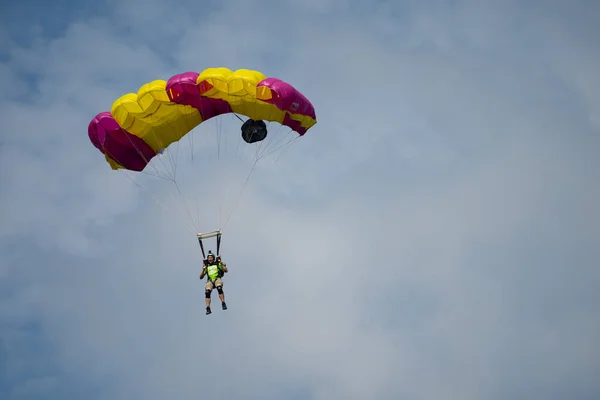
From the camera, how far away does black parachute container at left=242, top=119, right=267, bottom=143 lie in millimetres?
26875

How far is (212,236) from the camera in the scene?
24844 millimetres

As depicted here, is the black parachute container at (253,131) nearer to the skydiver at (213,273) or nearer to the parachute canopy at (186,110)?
the parachute canopy at (186,110)

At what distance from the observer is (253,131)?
2691 cm

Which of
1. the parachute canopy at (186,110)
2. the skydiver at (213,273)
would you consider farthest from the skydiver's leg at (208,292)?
the parachute canopy at (186,110)

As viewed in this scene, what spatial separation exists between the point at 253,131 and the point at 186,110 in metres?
2.45

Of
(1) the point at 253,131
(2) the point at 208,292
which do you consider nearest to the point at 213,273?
(2) the point at 208,292

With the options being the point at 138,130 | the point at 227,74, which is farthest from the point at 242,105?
the point at 138,130

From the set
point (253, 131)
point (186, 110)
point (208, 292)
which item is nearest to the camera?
point (208, 292)

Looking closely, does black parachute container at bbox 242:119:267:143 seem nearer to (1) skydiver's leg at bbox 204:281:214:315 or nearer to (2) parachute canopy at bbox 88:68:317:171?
(2) parachute canopy at bbox 88:68:317:171

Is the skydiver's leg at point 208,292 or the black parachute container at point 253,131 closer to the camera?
the skydiver's leg at point 208,292

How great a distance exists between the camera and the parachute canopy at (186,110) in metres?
24.9

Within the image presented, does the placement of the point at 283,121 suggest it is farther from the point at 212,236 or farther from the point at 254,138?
the point at 212,236

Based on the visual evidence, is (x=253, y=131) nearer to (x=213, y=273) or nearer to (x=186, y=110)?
(x=186, y=110)

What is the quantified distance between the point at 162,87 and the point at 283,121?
405cm
